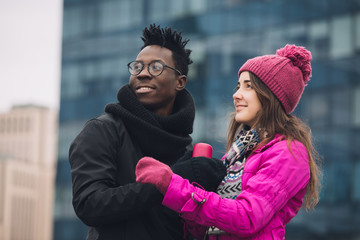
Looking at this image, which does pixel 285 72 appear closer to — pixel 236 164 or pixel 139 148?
pixel 236 164

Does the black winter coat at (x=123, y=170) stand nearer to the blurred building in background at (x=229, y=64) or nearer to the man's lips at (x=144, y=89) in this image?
the man's lips at (x=144, y=89)

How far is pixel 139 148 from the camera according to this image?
Answer: 3635 millimetres

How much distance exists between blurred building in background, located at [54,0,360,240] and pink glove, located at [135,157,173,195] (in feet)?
74.8

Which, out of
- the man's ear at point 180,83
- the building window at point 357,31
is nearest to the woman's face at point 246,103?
the man's ear at point 180,83

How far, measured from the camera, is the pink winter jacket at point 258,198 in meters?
3.17

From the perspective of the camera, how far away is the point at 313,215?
30062 millimetres

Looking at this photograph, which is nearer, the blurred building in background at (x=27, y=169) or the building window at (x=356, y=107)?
the building window at (x=356, y=107)

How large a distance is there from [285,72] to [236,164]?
2.20 ft

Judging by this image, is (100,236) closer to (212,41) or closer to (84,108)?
(212,41)

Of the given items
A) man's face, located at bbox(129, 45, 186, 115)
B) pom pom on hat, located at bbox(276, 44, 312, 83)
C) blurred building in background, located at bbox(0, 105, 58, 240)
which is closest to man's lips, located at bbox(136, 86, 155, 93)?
man's face, located at bbox(129, 45, 186, 115)

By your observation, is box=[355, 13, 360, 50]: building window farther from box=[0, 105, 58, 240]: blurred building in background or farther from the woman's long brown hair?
box=[0, 105, 58, 240]: blurred building in background

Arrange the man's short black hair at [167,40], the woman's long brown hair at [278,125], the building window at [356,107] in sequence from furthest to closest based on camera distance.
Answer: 1. the building window at [356,107]
2. the man's short black hair at [167,40]
3. the woman's long brown hair at [278,125]

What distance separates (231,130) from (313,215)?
1075 inches

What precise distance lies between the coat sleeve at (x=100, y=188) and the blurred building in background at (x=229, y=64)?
22.7m
